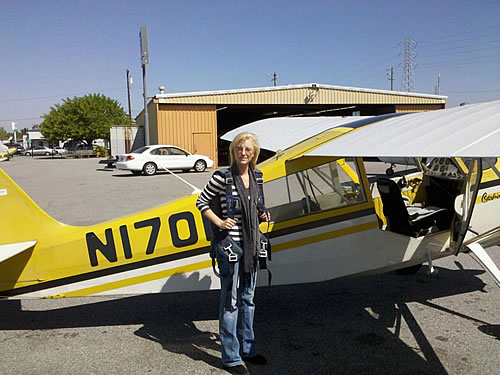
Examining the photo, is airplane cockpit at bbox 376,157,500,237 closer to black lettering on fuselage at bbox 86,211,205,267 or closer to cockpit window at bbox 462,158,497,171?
cockpit window at bbox 462,158,497,171

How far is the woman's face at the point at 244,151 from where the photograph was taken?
2781 millimetres

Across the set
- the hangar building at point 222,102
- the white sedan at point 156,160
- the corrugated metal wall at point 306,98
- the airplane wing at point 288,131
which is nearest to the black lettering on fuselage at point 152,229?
the airplane wing at point 288,131

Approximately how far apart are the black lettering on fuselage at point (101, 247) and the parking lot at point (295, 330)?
0.79 meters

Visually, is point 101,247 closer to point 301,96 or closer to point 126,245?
point 126,245

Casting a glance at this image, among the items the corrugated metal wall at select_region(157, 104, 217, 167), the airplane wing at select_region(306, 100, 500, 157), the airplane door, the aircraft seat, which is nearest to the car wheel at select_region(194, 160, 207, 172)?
the corrugated metal wall at select_region(157, 104, 217, 167)

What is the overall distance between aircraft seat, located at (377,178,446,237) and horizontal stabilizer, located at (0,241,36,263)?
3322mm

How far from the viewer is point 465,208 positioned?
369cm

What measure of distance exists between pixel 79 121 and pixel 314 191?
53.0 metres

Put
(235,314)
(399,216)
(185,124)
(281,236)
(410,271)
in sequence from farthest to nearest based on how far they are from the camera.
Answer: (185,124), (410,271), (399,216), (281,236), (235,314)

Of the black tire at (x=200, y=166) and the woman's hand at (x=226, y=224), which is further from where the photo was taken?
the black tire at (x=200, y=166)

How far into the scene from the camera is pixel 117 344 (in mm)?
3475

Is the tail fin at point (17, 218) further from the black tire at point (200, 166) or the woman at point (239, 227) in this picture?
the black tire at point (200, 166)

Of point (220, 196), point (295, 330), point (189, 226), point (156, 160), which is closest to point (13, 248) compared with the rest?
point (189, 226)

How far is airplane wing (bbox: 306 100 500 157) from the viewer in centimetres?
242
